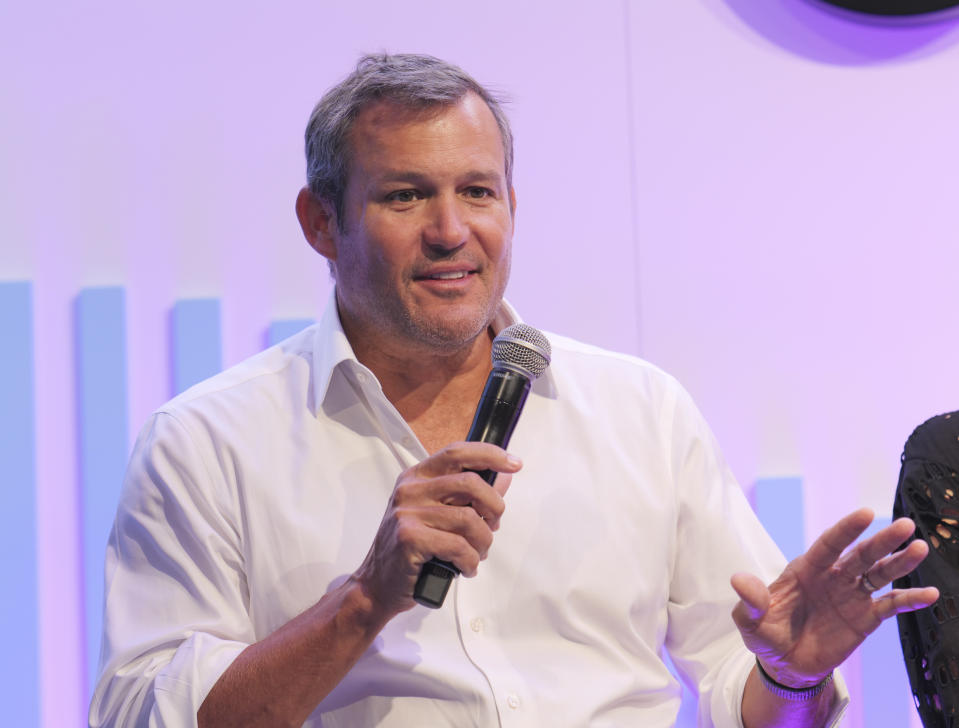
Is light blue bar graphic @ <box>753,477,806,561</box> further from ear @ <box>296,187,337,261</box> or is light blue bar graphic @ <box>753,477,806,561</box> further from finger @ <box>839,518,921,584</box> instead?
ear @ <box>296,187,337,261</box>

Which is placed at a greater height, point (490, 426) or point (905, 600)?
point (490, 426)

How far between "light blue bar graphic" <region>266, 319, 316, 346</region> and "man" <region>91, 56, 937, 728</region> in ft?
0.78

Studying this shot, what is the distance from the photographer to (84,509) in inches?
85.5

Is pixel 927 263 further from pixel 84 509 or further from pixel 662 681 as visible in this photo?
pixel 84 509

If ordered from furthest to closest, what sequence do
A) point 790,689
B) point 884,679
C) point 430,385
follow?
1. point 884,679
2. point 430,385
3. point 790,689

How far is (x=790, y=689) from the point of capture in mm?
1581

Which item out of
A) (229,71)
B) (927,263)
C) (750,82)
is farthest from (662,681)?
(229,71)

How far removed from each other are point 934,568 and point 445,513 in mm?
Result: 880

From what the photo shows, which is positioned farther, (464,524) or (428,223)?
(428,223)

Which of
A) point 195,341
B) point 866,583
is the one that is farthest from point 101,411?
point 866,583

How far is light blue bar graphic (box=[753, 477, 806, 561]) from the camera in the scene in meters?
2.28

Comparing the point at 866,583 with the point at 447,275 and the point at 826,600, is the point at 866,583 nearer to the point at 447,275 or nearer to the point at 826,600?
the point at 826,600

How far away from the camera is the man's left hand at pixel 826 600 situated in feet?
4.45

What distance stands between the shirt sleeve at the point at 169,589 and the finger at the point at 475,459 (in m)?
0.52
